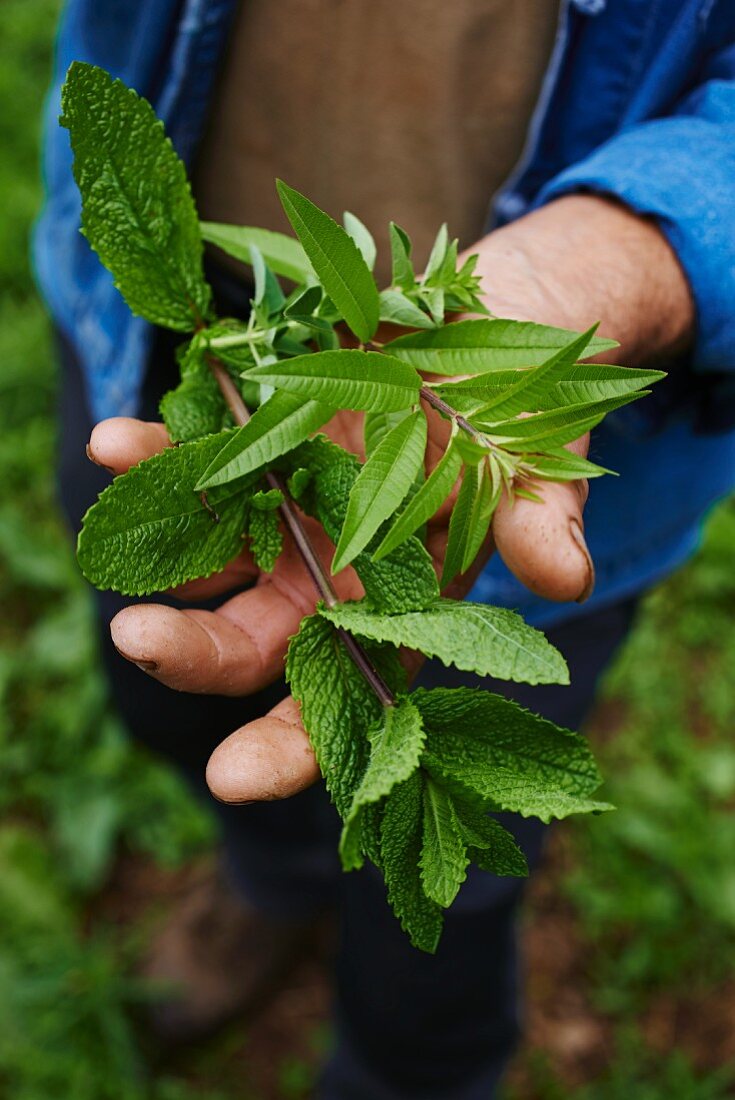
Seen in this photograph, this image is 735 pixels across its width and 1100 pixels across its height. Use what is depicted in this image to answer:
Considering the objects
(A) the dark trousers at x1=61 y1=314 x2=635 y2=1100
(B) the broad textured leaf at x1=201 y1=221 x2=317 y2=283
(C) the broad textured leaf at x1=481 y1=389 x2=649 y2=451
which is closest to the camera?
(C) the broad textured leaf at x1=481 y1=389 x2=649 y2=451

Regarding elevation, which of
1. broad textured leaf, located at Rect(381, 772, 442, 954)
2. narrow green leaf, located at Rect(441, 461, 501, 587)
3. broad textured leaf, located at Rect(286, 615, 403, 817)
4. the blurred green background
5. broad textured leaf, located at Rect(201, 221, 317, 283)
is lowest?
the blurred green background

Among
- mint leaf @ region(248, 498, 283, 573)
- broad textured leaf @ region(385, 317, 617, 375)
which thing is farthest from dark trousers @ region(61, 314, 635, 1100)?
broad textured leaf @ region(385, 317, 617, 375)

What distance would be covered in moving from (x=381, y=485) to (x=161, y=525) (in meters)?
0.27

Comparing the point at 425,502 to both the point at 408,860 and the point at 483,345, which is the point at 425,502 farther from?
the point at 408,860

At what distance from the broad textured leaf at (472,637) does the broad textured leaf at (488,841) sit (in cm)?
16

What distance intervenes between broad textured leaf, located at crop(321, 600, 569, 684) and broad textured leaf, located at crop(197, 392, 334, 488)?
19 centimetres

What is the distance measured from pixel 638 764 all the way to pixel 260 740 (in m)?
2.37

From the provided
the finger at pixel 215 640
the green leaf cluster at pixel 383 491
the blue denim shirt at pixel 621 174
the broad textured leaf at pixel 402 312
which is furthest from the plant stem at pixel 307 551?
the blue denim shirt at pixel 621 174

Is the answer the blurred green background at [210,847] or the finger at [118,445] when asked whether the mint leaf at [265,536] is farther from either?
the blurred green background at [210,847]

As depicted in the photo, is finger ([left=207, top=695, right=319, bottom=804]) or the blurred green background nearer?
finger ([left=207, top=695, right=319, bottom=804])

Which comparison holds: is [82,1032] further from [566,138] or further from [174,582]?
[566,138]

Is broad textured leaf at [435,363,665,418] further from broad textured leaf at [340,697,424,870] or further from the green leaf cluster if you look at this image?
broad textured leaf at [340,697,424,870]

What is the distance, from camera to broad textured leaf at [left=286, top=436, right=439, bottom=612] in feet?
3.69

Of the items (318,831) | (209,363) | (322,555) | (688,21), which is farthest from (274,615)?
(318,831)
